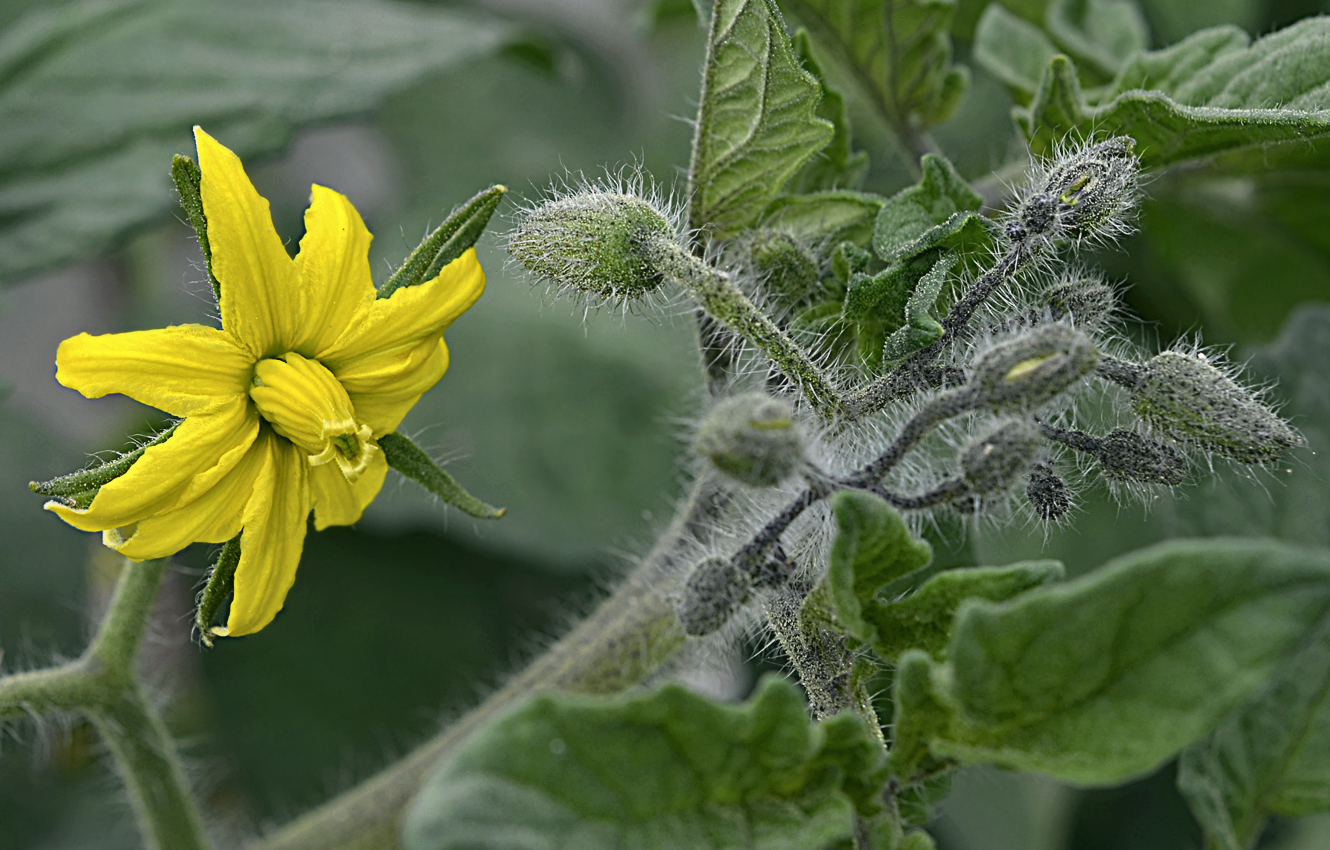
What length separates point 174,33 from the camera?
86 cm

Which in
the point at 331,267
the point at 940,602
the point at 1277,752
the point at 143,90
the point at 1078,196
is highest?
the point at 143,90

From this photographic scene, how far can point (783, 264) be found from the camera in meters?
0.55

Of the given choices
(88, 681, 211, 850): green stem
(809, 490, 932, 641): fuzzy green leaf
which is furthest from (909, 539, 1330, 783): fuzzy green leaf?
(88, 681, 211, 850): green stem

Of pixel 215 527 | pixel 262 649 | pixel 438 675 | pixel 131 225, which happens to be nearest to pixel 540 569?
pixel 438 675

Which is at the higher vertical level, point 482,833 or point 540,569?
point 540,569

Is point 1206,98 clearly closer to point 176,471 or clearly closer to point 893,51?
point 893,51

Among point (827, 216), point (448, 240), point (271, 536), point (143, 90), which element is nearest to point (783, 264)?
point (827, 216)

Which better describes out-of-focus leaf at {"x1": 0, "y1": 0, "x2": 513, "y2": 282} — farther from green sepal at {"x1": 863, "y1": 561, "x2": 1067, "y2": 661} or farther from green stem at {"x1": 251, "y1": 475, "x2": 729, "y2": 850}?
green sepal at {"x1": 863, "y1": 561, "x2": 1067, "y2": 661}

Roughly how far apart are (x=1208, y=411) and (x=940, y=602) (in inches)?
5.3

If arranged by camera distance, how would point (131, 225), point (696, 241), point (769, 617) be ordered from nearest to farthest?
1. point (769, 617)
2. point (696, 241)
3. point (131, 225)

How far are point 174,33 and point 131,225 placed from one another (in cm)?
16

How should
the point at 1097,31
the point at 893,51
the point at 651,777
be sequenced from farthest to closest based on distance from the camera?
1. the point at 1097,31
2. the point at 893,51
3. the point at 651,777

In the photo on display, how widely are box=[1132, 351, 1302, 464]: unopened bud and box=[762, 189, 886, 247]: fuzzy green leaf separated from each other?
0.16 meters

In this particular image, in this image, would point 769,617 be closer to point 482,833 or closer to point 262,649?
point 482,833
